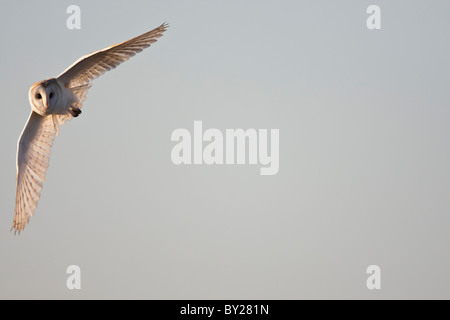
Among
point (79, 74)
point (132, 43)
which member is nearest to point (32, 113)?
point (79, 74)

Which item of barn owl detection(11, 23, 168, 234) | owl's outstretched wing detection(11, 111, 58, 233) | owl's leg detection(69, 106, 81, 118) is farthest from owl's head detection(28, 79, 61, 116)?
owl's outstretched wing detection(11, 111, 58, 233)

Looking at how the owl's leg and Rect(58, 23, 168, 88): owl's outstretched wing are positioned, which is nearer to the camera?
Rect(58, 23, 168, 88): owl's outstretched wing

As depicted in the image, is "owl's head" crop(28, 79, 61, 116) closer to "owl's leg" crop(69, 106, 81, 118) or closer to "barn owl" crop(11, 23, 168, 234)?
"barn owl" crop(11, 23, 168, 234)

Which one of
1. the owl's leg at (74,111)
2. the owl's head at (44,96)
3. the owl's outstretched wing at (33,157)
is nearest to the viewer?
the owl's head at (44,96)

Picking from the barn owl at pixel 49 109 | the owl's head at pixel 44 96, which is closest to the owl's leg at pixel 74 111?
the barn owl at pixel 49 109

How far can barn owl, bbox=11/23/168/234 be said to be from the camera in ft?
42.0

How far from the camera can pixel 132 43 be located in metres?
12.9

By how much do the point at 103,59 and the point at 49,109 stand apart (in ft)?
4.00

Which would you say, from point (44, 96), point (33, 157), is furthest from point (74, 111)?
point (33, 157)

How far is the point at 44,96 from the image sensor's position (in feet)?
41.3

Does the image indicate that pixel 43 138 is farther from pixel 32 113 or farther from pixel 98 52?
pixel 98 52

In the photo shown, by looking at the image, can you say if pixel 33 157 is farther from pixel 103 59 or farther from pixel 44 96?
pixel 103 59

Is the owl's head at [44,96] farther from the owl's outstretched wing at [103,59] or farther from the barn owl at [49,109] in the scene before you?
the owl's outstretched wing at [103,59]

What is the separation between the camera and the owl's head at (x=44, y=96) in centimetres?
1259
